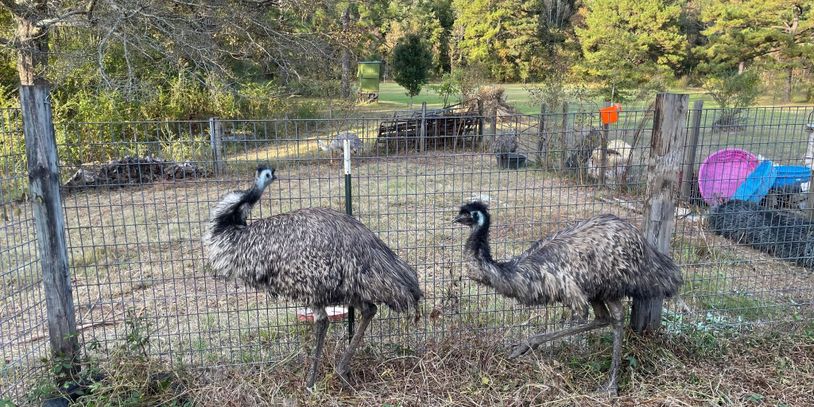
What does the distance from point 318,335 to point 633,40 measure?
30307 mm

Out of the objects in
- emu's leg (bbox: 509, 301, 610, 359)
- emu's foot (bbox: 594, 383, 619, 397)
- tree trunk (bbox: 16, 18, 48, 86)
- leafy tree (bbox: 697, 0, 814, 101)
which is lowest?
emu's foot (bbox: 594, 383, 619, 397)

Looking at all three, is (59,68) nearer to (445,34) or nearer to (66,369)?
(66,369)

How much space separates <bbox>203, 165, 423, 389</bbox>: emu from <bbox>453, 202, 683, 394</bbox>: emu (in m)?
0.46

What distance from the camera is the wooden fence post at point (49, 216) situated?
332cm

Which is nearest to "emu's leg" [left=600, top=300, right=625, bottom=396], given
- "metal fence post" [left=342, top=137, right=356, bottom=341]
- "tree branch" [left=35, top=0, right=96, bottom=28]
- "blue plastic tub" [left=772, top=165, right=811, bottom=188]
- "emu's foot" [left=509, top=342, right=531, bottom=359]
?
"emu's foot" [left=509, top=342, right=531, bottom=359]

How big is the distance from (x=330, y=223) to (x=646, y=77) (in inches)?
1074

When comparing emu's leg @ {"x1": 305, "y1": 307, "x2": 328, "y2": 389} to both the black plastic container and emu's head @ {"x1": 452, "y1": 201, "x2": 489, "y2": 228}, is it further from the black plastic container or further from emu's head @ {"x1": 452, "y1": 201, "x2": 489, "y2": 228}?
the black plastic container

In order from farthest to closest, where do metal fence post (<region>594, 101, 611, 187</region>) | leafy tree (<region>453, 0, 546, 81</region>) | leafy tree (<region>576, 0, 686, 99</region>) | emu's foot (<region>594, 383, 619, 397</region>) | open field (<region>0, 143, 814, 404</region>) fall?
leafy tree (<region>453, 0, 546, 81</region>) < leafy tree (<region>576, 0, 686, 99</region>) < metal fence post (<region>594, 101, 611, 187</region>) < open field (<region>0, 143, 814, 404</region>) < emu's foot (<region>594, 383, 619, 397</region>)

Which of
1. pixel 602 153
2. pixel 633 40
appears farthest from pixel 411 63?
pixel 602 153

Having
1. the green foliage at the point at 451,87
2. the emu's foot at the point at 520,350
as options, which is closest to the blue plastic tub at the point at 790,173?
the emu's foot at the point at 520,350

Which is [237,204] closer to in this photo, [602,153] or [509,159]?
[509,159]

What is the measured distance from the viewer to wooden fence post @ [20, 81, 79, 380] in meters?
3.32

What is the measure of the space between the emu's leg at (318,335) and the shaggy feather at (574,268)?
0.86 m

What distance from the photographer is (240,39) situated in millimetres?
13547
